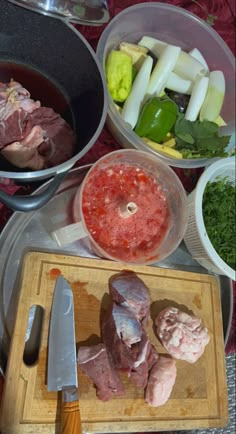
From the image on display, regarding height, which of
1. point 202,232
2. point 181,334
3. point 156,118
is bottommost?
point 181,334

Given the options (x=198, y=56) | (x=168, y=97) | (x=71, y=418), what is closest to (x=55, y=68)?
(x=168, y=97)

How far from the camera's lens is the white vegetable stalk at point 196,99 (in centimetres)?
106

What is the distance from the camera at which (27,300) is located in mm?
861

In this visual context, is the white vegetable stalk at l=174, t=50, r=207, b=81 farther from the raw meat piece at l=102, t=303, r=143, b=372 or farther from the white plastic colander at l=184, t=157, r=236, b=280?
the raw meat piece at l=102, t=303, r=143, b=372

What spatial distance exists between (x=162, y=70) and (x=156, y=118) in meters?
0.13

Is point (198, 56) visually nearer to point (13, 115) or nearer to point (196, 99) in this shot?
point (196, 99)

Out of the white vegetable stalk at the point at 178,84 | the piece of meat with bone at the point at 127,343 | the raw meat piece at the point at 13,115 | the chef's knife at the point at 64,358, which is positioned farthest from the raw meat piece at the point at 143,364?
the white vegetable stalk at the point at 178,84

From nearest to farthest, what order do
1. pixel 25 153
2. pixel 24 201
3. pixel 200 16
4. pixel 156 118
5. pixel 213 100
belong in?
pixel 24 201 → pixel 25 153 → pixel 156 118 → pixel 213 100 → pixel 200 16

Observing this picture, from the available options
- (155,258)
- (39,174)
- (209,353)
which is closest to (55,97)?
(39,174)

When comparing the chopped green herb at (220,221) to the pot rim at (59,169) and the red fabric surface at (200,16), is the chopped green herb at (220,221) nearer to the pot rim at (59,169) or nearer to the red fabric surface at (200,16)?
the red fabric surface at (200,16)

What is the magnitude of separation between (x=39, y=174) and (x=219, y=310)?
1.61 ft

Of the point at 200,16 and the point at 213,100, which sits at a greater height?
the point at 200,16

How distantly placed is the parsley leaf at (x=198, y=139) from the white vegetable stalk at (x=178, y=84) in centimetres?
8

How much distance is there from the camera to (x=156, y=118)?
3.22 ft
